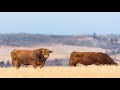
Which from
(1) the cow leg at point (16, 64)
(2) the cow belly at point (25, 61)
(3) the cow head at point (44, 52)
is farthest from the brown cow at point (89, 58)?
(1) the cow leg at point (16, 64)

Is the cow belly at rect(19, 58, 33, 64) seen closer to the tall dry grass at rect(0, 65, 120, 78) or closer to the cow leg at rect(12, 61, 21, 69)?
the cow leg at rect(12, 61, 21, 69)

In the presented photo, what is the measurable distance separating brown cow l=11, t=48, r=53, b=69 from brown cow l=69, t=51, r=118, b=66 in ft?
2.28

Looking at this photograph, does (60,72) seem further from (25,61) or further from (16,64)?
(25,61)

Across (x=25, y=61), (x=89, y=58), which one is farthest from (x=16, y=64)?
(x=89, y=58)

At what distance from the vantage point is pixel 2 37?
1009 cm

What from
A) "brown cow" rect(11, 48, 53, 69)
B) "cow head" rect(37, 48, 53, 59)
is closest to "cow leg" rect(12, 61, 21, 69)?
"brown cow" rect(11, 48, 53, 69)

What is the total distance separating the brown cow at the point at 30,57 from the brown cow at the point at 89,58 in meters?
0.70

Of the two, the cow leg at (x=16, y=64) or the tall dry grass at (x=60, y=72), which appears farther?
the cow leg at (x=16, y=64)

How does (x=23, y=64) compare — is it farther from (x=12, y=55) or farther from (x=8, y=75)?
(x=8, y=75)

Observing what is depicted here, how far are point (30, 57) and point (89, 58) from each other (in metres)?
1.65

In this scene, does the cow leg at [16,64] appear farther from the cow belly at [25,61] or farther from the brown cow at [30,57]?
the cow belly at [25,61]

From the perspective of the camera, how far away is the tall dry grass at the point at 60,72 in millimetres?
9406
